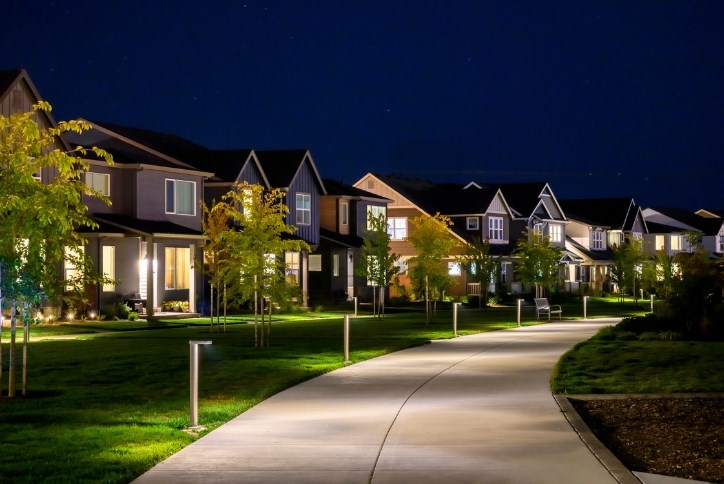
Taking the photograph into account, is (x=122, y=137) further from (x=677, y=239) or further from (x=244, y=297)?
(x=677, y=239)

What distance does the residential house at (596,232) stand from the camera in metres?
90.3

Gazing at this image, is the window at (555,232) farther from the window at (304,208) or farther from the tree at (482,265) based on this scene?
the window at (304,208)

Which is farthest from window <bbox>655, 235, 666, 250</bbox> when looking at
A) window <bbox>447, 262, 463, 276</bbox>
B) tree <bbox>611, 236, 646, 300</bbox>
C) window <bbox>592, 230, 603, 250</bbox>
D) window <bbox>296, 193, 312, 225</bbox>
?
window <bbox>296, 193, 312, 225</bbox>

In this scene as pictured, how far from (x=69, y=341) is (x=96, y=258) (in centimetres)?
1189

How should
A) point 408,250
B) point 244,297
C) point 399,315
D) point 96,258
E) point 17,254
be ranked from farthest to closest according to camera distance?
point 408,250 < point 399,315 < point 96,258 < point 244,297 < point 17,254

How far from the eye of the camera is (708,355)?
2564cm

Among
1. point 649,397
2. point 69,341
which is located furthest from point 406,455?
point 69,341

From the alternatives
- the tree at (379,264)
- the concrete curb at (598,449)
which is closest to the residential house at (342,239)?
the tree at (379,264)

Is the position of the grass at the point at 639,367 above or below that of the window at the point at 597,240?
below

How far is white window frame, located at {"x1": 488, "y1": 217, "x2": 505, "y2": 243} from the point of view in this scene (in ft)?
257

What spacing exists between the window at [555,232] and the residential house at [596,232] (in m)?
2.13

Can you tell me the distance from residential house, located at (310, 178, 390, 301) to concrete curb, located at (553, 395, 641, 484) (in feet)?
143

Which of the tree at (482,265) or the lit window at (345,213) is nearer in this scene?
the tree at (482,265)

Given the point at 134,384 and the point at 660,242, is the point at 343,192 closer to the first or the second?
the point at 134,384
